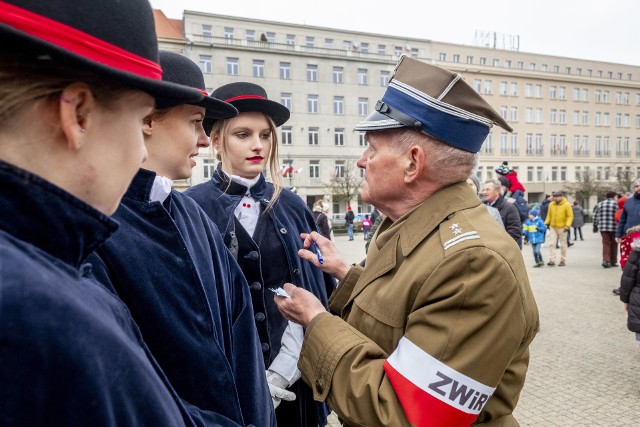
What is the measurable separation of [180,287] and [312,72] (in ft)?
125

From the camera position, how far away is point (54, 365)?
0.61m

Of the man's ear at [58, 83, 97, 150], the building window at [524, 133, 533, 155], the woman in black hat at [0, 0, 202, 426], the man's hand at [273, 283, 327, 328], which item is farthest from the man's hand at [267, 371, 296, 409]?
the building window at [524, 133, 533, 155]

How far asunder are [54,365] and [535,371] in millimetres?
5547

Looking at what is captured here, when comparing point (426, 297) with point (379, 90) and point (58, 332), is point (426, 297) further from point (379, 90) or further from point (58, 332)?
point (379, 90)

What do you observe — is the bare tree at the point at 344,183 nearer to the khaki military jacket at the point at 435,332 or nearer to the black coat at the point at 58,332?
the khaki military jacket at the point at 435,332

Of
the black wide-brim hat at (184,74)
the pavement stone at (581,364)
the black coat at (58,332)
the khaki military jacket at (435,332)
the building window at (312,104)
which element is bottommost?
the pavement stone at (581,364)

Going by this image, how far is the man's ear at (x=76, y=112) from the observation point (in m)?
0.73

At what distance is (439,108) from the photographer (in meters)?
1.71

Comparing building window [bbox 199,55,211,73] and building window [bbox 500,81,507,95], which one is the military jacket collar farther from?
building window [bbox 500,81,507,95]

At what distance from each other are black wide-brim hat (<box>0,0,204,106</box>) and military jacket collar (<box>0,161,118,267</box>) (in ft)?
0.62

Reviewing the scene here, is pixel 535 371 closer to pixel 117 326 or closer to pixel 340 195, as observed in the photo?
pixel 117 326

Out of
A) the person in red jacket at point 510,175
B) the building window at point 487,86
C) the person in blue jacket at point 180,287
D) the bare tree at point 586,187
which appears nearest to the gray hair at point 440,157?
the person in blue jacket at point 180,287

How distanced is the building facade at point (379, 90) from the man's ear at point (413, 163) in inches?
1300

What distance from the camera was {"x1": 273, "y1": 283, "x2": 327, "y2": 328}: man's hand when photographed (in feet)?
5.94
